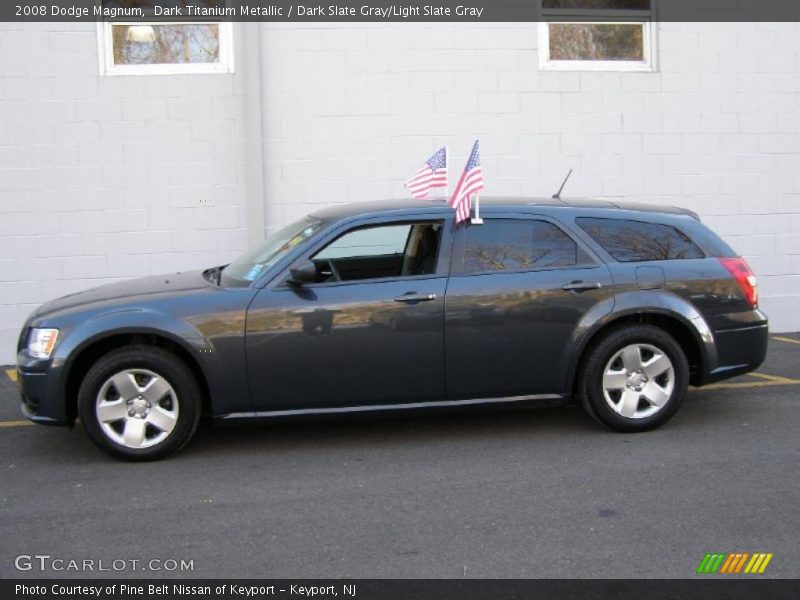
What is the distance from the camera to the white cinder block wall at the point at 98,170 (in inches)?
373

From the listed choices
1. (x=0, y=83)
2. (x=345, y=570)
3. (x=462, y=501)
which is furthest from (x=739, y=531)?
(x=0, y=83)

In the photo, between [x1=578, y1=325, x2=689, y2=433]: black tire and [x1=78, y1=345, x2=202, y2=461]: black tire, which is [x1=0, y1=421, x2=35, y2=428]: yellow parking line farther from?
[x1=578, y1=325, x2=689, y2=433]: black tire

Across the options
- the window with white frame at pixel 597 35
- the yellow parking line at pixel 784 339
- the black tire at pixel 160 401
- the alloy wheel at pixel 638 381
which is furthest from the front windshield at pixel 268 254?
the yellow parking line at pixel 784 339

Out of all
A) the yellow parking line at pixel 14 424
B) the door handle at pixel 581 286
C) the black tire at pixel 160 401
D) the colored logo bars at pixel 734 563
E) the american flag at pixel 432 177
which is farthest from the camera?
the american flag at pixel 432 177

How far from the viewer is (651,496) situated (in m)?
5.25

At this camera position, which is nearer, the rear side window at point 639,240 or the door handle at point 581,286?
the door handle at point 581,286

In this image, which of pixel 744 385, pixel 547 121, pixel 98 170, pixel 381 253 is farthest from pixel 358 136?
pixel 744 385

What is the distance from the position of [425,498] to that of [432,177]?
10.5 feet

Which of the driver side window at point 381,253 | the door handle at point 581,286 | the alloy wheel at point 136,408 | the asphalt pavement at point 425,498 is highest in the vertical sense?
the driver side window at point 381,253

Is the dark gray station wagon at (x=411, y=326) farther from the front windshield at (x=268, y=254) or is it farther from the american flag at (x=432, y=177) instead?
the american flag at (x=432, y=177)

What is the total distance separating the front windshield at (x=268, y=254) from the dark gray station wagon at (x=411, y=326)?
18 mm

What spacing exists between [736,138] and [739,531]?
267 inches

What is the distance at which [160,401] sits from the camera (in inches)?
234

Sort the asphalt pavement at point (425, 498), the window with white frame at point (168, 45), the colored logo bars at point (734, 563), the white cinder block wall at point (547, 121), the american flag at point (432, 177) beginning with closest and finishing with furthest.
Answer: the colored logo bars at point (734, 563) < the asphalt pavement at point (425, 498) < the american flag at point (432, 177) < the window with white frame at point (168, 45) < the white cinder block wall at point (547, 121)
